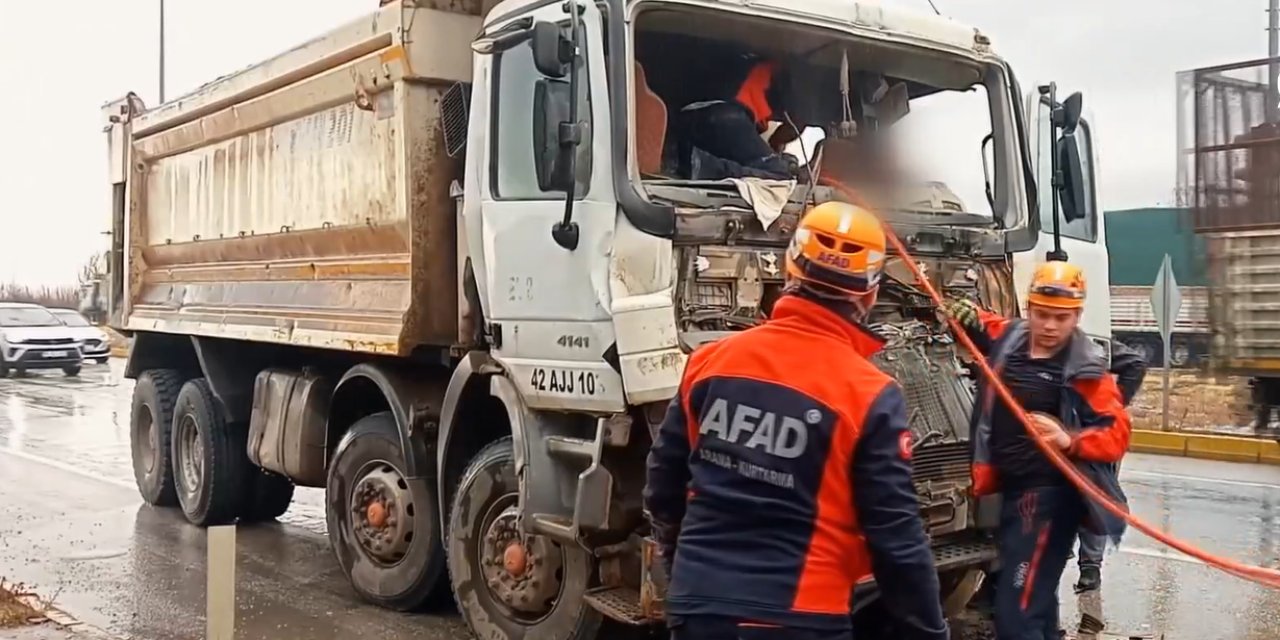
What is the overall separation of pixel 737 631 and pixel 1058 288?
7.29ft

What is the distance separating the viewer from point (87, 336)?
28.6 meters

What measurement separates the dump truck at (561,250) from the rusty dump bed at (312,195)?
2 centimetres

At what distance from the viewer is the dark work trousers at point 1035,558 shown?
4.71 m

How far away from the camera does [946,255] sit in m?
5.82

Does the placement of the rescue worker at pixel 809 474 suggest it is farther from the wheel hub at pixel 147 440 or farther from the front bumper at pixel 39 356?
the front bumper at pixel 39 356

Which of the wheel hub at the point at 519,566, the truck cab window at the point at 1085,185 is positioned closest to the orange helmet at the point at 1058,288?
the truck cab window at the point at 1085,185

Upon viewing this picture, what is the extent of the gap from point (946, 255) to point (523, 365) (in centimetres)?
189

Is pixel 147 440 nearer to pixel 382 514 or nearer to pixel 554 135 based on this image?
pixel 382 514

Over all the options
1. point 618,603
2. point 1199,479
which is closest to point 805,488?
point 618,603

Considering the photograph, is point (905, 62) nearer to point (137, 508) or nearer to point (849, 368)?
point (849, 368)

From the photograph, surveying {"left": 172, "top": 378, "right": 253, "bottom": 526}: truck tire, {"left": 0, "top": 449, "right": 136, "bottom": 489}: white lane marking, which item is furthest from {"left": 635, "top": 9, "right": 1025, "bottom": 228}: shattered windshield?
{"left": 0, "top": 449, "right": 136, "bottom": 489}: white lane marking

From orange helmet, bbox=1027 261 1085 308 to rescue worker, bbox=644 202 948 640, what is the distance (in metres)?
1.80

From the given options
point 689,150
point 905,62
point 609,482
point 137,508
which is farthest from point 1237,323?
point 137,508

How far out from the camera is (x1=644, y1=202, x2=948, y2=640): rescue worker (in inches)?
117
